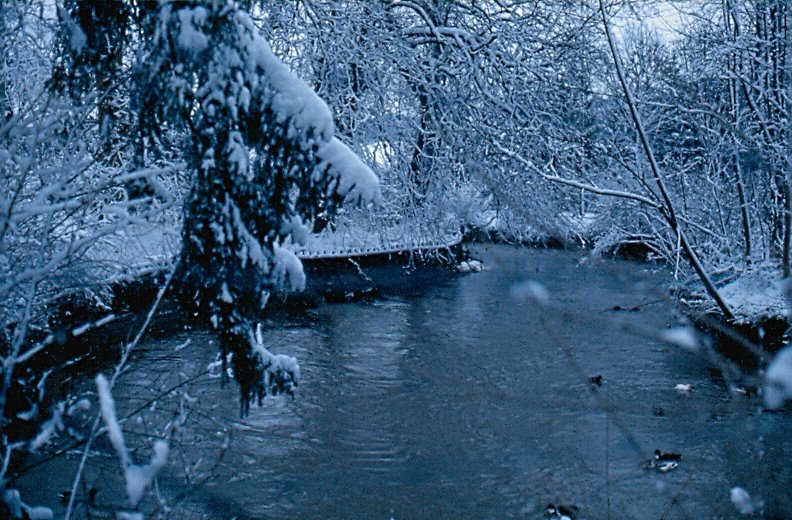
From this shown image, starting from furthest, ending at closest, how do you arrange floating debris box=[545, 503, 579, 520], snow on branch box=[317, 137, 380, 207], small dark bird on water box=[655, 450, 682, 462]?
small dark bird on water box=[655, 450, 682, 462] → floating debris box=[545, 503, 579, 520] → snow on branch box=[317, 137, 380, 207]

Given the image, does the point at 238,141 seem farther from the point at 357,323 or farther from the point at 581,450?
the point at 357,323

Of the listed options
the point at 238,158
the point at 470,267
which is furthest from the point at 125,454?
the point at 470,267

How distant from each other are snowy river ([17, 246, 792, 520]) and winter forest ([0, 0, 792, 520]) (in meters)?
0.05

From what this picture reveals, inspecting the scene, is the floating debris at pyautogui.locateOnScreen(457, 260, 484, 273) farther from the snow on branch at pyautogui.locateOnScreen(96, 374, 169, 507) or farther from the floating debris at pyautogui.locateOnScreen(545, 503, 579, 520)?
the snow on branch at pyautogui.locateOnScreen(96, 374, 169, 507)

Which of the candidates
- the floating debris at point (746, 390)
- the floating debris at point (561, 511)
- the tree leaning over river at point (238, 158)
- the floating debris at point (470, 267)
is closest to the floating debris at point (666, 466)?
the floating debris at point (561, 511)

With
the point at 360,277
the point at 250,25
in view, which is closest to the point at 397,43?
the point at 250,25

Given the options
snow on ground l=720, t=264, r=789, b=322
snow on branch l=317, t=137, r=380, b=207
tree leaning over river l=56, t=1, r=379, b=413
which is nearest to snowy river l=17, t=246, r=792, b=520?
tree leaning over river l=56, t=1, r=379, b=413

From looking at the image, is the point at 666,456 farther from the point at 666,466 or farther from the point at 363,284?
the point at 363,284

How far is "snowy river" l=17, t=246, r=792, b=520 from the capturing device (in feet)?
22.0

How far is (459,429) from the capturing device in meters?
8.63

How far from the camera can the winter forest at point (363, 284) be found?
453 cm

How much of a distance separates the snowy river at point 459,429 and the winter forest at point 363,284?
0.16 feet

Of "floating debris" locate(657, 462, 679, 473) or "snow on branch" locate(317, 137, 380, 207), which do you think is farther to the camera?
"floating debris" locate(657, 462, 679, 473)

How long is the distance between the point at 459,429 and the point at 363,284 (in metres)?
9.43
